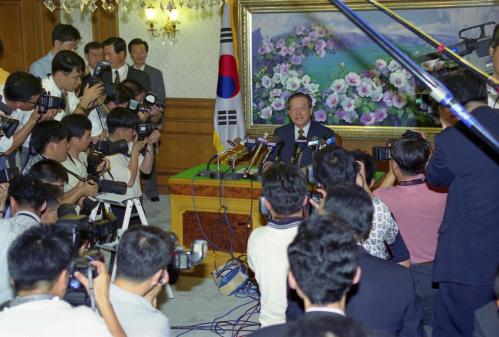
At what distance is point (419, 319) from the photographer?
2.62m

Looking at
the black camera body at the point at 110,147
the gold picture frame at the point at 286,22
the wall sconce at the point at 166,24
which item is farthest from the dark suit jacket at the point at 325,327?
the wall sconce at the point at 166,24

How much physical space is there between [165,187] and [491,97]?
14.3 ft

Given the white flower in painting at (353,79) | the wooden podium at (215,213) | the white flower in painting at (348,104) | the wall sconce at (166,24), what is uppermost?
the wall sconce at (166,24)

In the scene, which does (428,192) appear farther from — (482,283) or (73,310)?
(73,310)

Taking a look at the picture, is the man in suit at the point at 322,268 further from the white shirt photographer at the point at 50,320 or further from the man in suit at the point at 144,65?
the man in suit at the point at 144,65

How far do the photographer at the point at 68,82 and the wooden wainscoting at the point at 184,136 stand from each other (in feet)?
7.47

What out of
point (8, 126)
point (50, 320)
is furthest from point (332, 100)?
point (50, 320)

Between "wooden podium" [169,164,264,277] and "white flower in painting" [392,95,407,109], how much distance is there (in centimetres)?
230

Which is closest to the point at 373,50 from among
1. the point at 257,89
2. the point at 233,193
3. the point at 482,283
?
the point at 257,89

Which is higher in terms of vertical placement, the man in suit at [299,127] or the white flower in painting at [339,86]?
the white flower in painting at [339,86]

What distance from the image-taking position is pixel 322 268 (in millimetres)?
2045

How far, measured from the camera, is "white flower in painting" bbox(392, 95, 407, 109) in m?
6.86

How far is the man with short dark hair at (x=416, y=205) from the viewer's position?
3.68m

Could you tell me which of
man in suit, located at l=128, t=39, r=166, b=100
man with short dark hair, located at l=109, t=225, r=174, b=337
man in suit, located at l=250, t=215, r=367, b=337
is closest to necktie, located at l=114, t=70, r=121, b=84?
man in suit, located at l=128, t=39, r=166, b=100
